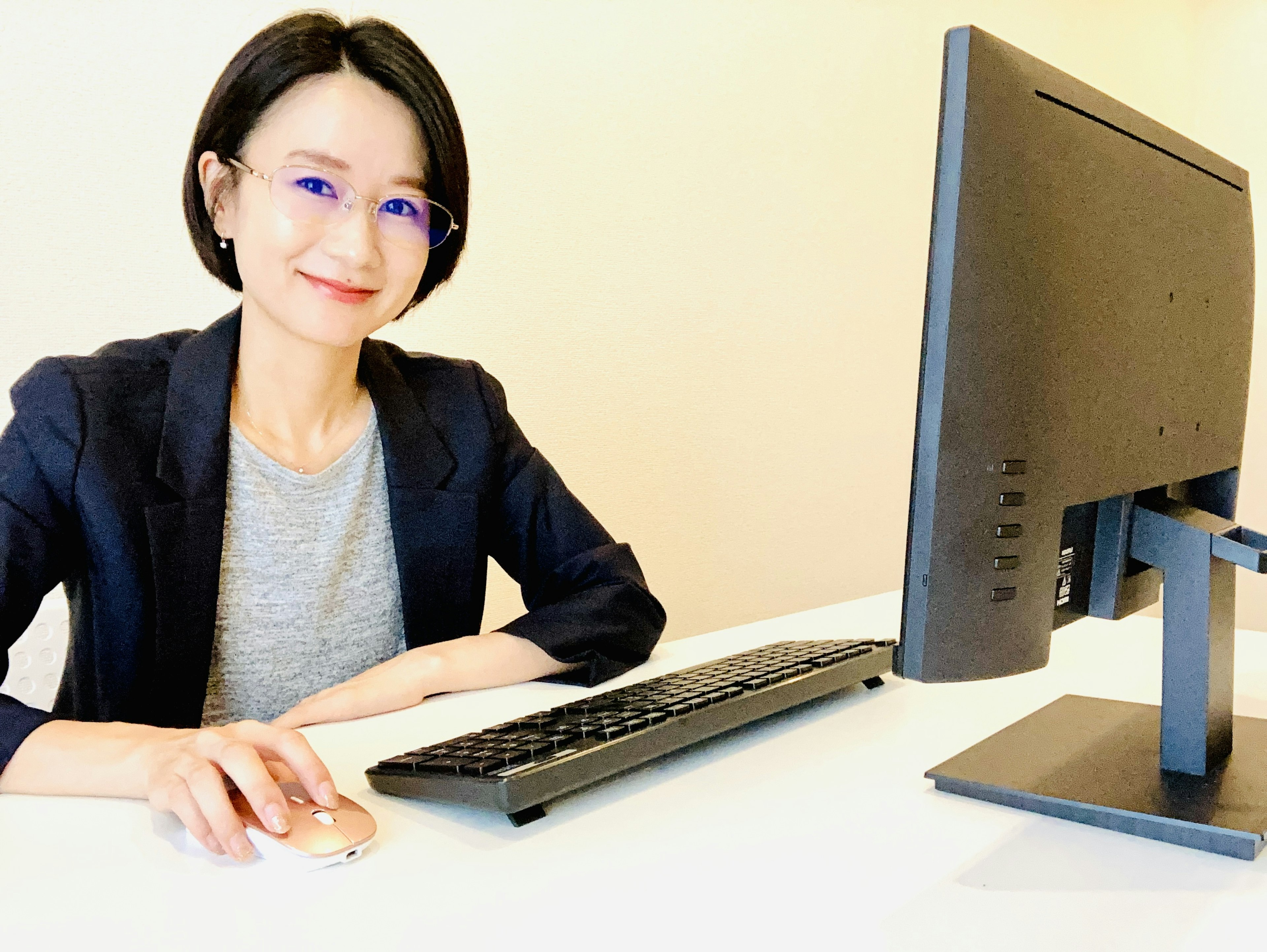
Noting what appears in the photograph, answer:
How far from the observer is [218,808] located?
0.63 m

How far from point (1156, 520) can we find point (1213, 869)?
0.26 meters

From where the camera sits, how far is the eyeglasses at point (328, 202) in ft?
3.71

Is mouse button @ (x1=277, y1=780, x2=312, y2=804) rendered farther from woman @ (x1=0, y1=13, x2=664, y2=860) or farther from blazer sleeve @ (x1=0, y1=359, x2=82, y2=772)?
blazer sleeve @ (x1=0, y1=359, x2=82, y2=772)

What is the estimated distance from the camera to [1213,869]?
618 millimetres

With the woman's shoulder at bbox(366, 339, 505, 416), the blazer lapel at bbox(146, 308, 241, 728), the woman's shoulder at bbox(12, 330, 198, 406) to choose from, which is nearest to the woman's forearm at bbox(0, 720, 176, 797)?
the blazer lapel at bbox(146, 308, 241, 728)

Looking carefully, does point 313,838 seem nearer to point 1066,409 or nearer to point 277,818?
point 277,818

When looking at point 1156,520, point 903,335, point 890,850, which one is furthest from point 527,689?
point 903,335

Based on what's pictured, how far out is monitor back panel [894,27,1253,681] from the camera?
1.97 ft

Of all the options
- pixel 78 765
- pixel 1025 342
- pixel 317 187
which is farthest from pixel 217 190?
pixel 1025 342

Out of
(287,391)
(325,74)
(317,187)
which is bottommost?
(287,391)

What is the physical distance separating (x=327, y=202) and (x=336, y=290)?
94 millimetres

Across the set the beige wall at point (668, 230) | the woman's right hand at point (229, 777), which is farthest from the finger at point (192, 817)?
the beige wall at point (668, 230)

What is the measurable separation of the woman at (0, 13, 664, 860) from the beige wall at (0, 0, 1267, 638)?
376 mm

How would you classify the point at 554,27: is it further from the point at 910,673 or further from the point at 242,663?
the point at 910,673
